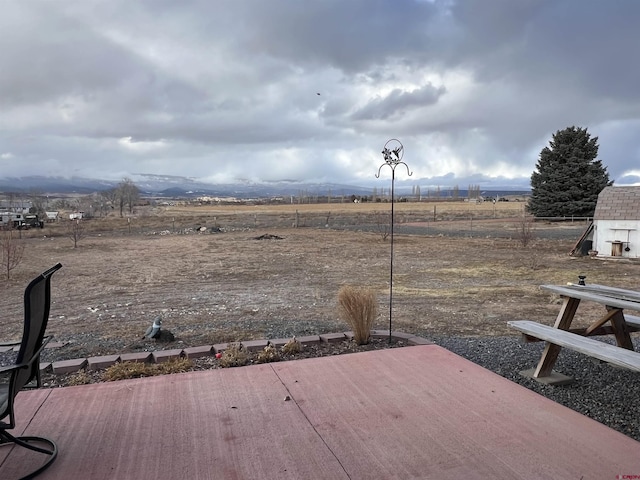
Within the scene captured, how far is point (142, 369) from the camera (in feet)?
13.4

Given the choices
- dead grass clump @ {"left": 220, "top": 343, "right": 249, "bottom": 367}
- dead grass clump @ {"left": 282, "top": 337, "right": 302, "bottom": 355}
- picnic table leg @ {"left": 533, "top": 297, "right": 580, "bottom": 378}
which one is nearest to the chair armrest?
dead grass clump @ {"left": 220, "top": 343, "right": 249, "bottom": 367}

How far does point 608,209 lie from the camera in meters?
15.5

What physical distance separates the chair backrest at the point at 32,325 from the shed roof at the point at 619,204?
54.3 feet

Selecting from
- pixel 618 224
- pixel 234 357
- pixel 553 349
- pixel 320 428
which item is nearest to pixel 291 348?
pixel 234 357

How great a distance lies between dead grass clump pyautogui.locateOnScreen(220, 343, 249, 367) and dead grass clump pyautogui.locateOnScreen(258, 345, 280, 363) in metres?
0.13

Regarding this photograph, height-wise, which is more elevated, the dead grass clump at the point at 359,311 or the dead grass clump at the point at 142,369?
the dead grass clump at the point at 359,311

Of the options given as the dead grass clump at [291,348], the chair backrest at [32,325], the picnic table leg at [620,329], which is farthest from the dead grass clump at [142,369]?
the picnic table leg at [620,329]

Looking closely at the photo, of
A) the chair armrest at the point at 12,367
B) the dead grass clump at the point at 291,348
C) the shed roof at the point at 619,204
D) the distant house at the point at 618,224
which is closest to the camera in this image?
the chair armrest at the point at 12,367

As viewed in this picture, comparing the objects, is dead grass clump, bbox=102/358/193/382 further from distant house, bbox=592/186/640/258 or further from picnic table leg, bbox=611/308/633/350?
distant house, bbox=592/186/640/258

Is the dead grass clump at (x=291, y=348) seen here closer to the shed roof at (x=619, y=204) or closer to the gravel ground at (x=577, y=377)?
the gravel ground at (x=577, y=377)

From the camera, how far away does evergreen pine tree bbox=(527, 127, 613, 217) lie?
118 feet

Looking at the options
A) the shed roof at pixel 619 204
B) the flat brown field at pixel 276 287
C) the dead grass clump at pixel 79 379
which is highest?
the shed roof at pixel 619 204

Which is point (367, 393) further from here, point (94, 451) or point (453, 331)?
point (453, 331)

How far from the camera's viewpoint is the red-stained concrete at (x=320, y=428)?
8.63ft
